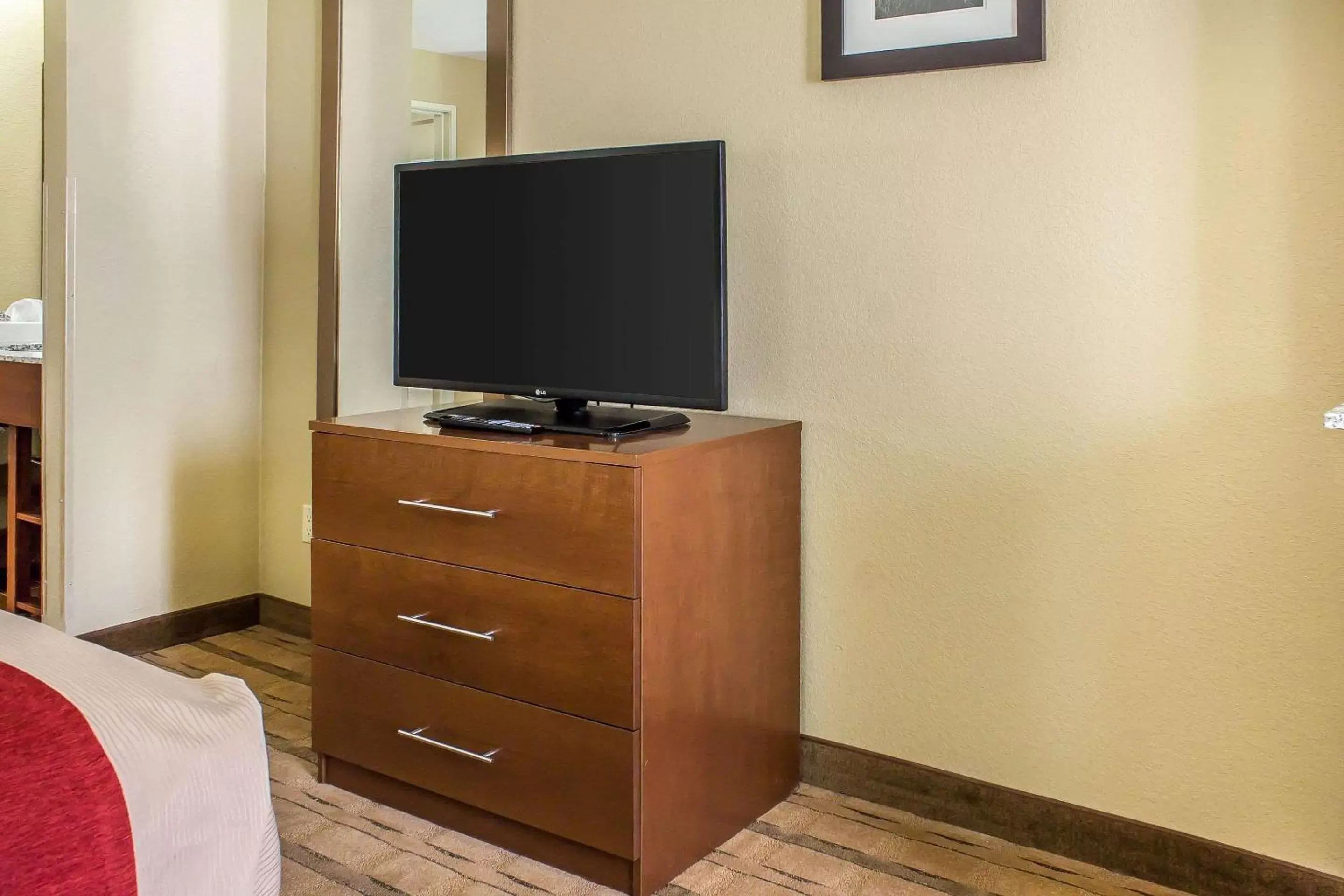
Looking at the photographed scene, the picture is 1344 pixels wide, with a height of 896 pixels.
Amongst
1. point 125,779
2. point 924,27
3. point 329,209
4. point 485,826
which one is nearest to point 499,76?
point 329,209

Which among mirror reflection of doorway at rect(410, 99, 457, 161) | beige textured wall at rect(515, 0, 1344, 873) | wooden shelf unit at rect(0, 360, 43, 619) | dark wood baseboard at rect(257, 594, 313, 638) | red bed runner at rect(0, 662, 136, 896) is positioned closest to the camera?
red bed runner at rect(0, 662, 136, 896)

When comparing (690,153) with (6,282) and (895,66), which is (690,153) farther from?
(6,282)

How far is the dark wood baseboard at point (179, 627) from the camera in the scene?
3109mm

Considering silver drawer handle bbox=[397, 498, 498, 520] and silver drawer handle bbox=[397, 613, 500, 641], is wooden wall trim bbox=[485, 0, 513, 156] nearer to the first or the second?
silver drawer handle bbox=[397, 498, 498, 520]

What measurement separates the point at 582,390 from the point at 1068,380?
2.82 feet

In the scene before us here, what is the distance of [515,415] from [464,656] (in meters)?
0.46

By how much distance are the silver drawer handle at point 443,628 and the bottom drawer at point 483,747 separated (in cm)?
10

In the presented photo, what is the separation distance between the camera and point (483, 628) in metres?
2.05

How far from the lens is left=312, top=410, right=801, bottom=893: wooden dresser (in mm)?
1902

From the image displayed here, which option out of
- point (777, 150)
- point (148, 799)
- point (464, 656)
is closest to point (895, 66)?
point (777, 150)

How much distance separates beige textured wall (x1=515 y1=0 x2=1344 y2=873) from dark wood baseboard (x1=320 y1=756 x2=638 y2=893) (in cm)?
57

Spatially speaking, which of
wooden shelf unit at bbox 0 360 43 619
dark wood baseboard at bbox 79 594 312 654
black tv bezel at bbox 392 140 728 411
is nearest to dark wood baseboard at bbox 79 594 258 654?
dark wood baseboard at bbox 79 594 312 654

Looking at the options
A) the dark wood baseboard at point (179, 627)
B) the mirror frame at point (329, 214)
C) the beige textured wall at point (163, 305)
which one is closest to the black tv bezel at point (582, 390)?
the mirror frame at point (329, 214)

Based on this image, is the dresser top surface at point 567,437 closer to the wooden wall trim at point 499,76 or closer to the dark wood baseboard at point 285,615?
the wooden wall trim at point 499,76
